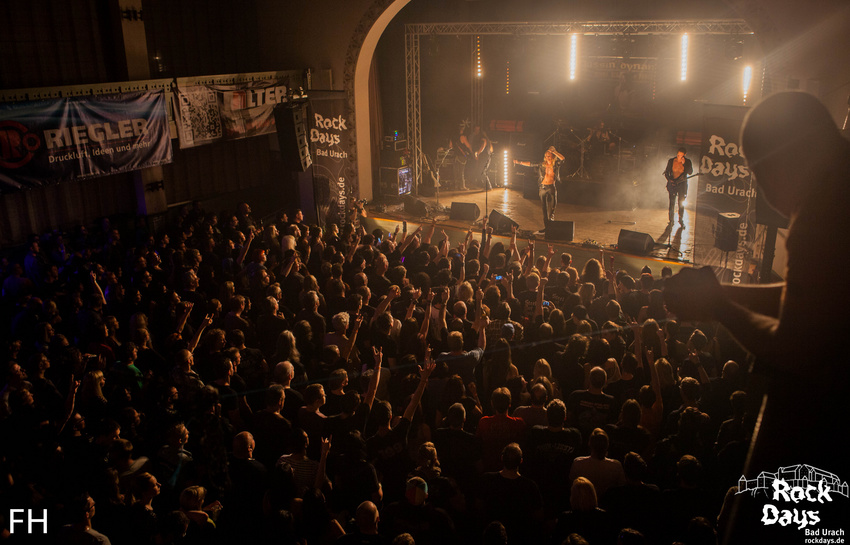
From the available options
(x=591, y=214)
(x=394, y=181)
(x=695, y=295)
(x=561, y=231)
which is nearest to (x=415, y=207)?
(x=394, y=181)

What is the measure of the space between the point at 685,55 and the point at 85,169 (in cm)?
1227

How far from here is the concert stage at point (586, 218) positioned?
37.2ft

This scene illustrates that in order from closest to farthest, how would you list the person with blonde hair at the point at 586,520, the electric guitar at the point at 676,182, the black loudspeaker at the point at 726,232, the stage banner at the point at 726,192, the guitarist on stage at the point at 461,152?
the person with blonde hair at the point at 586,520, the stage banner at the point at 726,192, the black loudspeaker at the point at 726,232, the electric guitar at the point at 676,182, the guitarist on stage at the point at 461,152

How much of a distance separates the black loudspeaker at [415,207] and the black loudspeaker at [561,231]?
10.9ft

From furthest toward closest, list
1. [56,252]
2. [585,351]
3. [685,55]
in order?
[685,55]
[56,252]
[585,351]

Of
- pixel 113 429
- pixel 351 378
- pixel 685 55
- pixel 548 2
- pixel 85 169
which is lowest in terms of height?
pixel 351 378

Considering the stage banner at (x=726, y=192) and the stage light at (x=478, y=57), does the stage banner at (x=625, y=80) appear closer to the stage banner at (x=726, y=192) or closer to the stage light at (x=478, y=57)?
the stage light at (x=478, y=57)

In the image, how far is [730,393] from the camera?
173 inches

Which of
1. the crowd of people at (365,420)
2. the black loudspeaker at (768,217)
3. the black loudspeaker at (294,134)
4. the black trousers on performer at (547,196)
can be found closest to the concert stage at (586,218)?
the black trousers on performer at (547,196)

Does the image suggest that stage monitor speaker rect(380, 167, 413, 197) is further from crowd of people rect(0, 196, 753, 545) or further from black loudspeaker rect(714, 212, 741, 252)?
crowd of people rect(0, 196, 753, 545)

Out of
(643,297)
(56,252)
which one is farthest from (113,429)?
(56,252)

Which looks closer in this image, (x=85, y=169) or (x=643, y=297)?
(x=643, y=297)

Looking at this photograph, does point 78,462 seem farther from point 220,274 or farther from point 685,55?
point 685,55

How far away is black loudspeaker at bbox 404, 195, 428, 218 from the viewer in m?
14.3
